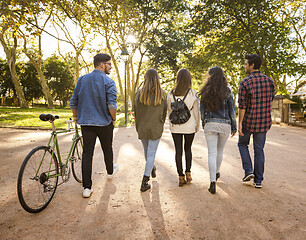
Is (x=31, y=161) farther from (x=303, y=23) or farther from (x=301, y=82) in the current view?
(x=301, y=82)

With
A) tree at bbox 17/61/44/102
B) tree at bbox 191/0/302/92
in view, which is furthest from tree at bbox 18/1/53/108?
tree at bbox 191/0/302/92

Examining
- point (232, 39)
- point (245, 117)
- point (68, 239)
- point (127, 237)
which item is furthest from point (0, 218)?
point (232, 39)

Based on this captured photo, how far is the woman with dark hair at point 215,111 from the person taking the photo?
3.44 meters

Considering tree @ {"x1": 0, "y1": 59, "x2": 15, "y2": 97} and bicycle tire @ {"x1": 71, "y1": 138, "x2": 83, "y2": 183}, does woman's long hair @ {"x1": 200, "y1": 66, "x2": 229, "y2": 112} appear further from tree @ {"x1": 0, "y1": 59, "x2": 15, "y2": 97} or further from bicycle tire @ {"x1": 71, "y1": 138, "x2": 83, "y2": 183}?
tree @ {"x1": 0, "y1": 59, "x2": 15, "y2": 97}

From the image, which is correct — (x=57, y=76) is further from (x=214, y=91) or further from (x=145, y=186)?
(x=214, y=91)

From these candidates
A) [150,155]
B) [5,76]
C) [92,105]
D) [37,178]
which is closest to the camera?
[37,178]

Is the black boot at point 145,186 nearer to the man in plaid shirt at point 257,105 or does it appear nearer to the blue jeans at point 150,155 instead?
the blue jeans at point 150,155

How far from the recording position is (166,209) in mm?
2979

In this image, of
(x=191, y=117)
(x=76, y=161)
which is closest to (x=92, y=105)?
(x=76, y=161)

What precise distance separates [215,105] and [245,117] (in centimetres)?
71

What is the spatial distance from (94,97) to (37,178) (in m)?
1.33

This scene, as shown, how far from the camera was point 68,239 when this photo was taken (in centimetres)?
234

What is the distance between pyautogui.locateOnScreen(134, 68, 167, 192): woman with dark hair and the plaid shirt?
4.32 feet

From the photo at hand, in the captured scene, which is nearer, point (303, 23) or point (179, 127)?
point (179, 127)
